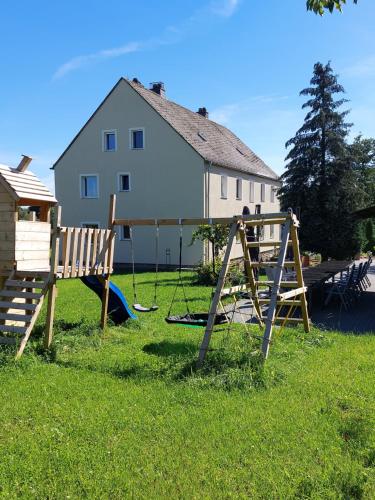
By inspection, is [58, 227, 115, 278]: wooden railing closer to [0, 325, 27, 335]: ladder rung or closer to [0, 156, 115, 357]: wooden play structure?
[0, 156, 115, 357]: wooden play structure

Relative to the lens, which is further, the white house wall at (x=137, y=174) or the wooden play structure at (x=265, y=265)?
the white house wall at (x=137, y=174)

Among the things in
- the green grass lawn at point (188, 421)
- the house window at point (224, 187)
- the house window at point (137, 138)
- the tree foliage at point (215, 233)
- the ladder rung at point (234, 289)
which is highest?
the house window at point (137, 138)

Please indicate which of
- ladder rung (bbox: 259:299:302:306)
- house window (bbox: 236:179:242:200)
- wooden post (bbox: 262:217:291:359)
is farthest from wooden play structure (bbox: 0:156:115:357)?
house window (bbox: 236:179:242:200)

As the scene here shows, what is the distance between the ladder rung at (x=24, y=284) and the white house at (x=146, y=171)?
15.8 meters

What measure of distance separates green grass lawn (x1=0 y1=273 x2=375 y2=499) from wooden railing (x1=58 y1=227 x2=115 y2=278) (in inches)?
47.6

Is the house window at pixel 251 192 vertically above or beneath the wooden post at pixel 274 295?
above

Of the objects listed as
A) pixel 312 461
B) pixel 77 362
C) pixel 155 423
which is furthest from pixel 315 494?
pixel 77 362

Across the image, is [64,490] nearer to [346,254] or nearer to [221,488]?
[221,488]

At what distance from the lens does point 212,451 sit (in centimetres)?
368

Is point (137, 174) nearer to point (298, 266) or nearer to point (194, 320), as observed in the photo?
point (298, 266)

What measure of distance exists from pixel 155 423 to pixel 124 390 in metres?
1.00

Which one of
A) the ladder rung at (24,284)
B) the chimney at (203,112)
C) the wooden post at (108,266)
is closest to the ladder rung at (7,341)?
the ladder rung at (24,284)

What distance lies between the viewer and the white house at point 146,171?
76.0ft

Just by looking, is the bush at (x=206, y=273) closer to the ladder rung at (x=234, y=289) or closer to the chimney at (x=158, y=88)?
the ladder rung at (x=234, y=289)
